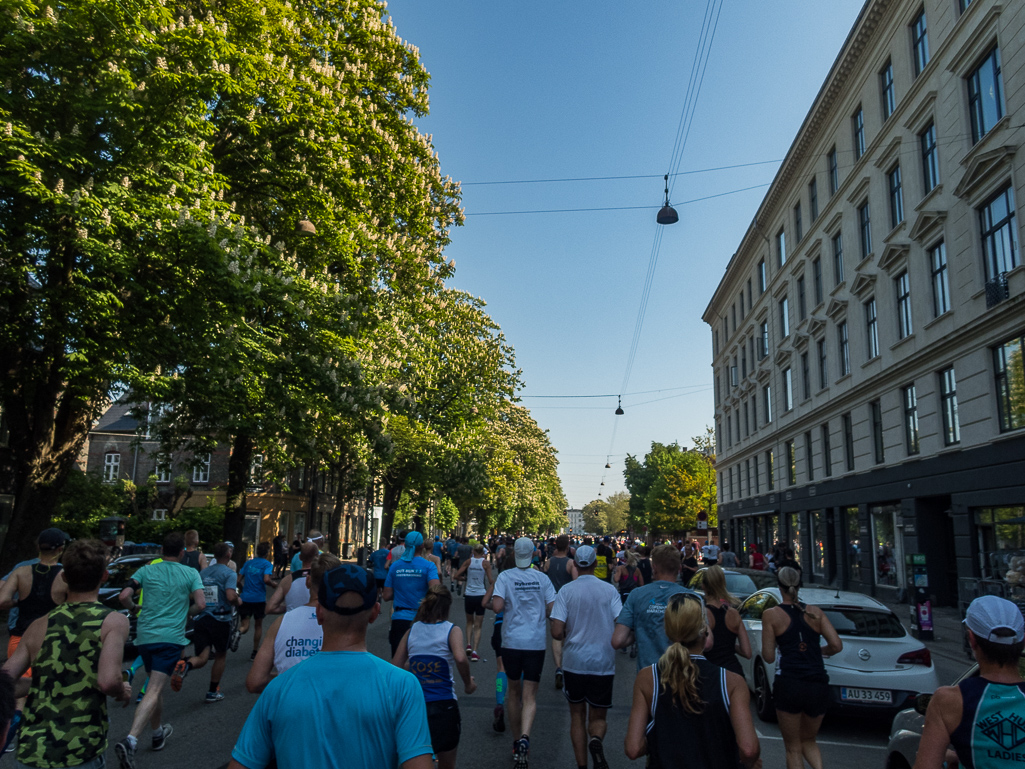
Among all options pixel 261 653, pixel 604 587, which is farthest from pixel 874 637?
pixel 261 653

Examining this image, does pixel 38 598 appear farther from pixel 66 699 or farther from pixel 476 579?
pixel 476 579

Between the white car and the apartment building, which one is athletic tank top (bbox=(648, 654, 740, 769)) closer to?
the white car

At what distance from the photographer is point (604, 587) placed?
6.37 metres

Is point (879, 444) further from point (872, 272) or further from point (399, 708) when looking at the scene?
point (399, 708)

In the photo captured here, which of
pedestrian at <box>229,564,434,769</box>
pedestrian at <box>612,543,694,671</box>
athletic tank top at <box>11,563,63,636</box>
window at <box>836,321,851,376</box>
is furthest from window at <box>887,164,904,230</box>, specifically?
pedestrian at <box>229,564,434,769</box>

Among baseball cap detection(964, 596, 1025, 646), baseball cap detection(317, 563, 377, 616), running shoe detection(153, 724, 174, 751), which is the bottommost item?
running shoe detection(153, 724, 174, 751)

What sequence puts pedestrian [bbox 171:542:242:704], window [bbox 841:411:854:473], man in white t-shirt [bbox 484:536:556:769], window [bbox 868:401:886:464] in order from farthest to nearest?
window [bbox 841:411:854:473] → window [bbox 868:401:886:464] → pedestrian [bbox 171:542:242:704] → man in white t-shirt [bbox 484:536:556:769]

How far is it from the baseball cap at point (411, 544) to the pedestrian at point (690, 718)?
4.91m

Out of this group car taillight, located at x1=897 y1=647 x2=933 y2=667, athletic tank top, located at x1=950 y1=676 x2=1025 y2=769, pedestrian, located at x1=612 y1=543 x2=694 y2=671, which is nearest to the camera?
athletic tank top, located at x1=950 y1=676 x2=1025 y2=769

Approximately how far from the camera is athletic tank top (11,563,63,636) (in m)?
6.52

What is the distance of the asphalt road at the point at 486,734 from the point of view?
6727 mm

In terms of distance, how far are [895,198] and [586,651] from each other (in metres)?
23.0

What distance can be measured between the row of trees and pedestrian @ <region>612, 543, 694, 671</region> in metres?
10.5

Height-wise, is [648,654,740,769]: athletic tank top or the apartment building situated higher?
the apartment building
